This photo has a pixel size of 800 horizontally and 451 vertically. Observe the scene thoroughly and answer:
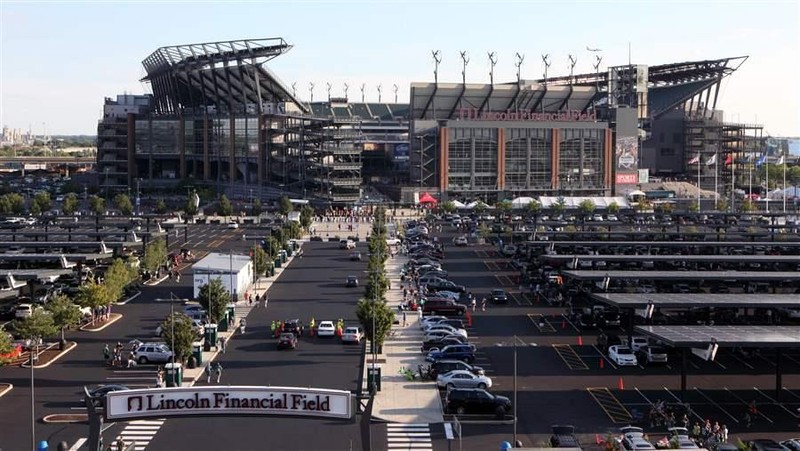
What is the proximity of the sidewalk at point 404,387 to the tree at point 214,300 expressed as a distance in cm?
759

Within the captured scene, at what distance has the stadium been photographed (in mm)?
118938

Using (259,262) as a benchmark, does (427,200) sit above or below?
above

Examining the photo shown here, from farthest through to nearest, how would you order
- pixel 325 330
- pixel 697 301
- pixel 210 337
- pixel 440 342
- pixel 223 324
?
pixel 223 324 → pixel 325 330 → pixel 210 337 → pixel 440 342 → pixel 697 301

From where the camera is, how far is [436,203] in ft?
380

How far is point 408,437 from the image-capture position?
26.1 m

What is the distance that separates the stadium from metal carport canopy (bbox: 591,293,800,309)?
251ft

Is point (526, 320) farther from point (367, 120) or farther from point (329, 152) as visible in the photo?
point (367, 120)

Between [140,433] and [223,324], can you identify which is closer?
[140,433]

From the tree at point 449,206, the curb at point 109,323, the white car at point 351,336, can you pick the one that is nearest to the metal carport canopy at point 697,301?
the white car at point 351,336

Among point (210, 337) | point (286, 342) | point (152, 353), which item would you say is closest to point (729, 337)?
point (286, 342)

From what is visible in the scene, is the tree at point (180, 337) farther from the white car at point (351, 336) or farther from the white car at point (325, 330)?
the white car at point (325, 330)

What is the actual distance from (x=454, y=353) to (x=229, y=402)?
18.6 metres

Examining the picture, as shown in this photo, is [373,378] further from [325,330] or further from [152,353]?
[325,330]

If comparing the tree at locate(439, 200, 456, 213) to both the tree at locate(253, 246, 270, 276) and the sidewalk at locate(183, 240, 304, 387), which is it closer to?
the sidewalk at locate(183, 240, 304, 387)
